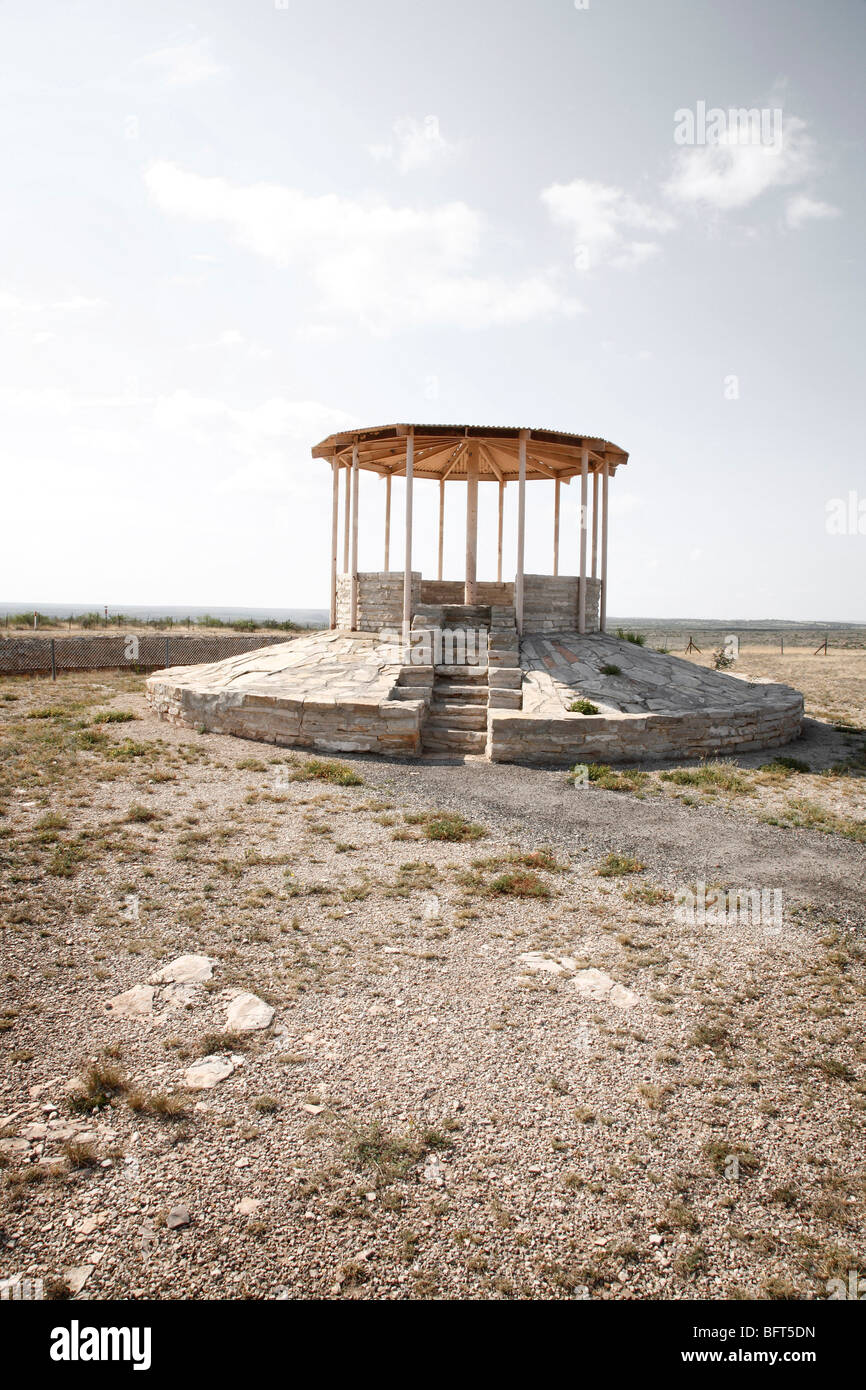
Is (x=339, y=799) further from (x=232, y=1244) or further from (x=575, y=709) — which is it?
(x=232, y=1244)

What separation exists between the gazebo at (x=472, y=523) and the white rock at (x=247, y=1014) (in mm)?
9952

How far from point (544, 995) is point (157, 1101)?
7.07 ft

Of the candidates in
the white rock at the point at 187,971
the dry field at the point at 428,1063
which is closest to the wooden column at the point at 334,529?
the dry field at the point at 428,1063

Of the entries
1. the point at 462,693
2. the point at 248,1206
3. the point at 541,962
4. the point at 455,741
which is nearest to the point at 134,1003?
the point at 248,1206

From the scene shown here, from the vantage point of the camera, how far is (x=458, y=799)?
26.4ft

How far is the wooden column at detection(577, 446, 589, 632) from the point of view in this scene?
45.6ft

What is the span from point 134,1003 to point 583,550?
12589 mm

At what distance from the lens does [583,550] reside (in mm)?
14336

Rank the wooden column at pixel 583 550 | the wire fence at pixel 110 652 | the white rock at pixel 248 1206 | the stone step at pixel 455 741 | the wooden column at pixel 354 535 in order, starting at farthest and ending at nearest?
1. the wire fence at pixel 110 652
2. the wooden column at pixel 354 535
3. the wooden column at pixel 583 550
4. the stone step at pixel 455 741
5. the white rock at pixel 248 1206

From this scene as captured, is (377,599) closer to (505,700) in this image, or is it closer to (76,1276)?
(505,700)

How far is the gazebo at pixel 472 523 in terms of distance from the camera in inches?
522

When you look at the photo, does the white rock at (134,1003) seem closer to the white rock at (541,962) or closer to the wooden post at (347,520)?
the white rock at (541,962)

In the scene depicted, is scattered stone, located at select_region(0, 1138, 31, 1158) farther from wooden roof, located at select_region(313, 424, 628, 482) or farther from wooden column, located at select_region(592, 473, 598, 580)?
wooden column, located at select_region(592, 473, 598, 580)

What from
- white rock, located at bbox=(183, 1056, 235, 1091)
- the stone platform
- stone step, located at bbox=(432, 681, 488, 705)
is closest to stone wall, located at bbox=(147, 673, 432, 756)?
the stone platform
